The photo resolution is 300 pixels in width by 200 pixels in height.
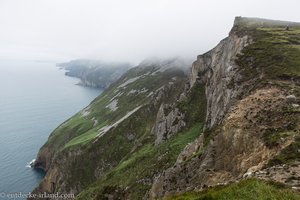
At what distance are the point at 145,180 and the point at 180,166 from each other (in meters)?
20.9

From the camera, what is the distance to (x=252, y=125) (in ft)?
112

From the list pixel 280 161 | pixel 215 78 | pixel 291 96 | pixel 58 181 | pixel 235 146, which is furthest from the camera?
pixel 58 181

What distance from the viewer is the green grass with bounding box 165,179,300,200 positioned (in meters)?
20.8

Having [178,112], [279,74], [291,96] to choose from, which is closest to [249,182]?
[291,96]

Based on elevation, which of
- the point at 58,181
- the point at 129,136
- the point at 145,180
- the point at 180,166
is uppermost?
the point at 180,166

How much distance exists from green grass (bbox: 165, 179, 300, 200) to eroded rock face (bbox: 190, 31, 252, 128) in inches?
962

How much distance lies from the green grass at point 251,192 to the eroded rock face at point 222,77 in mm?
24446

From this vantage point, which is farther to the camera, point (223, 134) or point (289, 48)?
point (289, 48)

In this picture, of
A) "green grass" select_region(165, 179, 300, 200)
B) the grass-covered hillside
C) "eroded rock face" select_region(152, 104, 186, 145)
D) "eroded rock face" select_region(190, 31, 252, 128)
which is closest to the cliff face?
"eroded rock face" select_region(190, 31, 252, 128)

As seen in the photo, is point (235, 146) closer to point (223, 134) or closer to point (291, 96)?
point (223, 134)

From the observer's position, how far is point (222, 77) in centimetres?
6425

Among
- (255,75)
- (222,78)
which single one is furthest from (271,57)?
(222,78)

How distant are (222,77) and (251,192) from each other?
44.2 meters

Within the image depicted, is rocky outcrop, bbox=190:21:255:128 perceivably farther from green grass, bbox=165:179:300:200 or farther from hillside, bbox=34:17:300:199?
green grass, bbox=165:179:300:200
